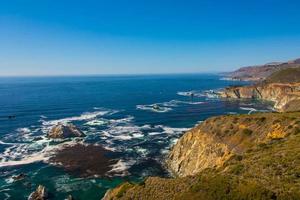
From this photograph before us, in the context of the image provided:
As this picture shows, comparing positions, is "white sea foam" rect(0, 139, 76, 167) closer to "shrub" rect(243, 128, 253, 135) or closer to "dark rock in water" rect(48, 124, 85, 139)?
"dark rock in water" rect(48, 124, 85, 139)

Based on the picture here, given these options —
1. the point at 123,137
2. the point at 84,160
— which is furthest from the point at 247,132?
the point at 123,137

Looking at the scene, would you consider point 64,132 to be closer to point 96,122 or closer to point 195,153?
point 96,122

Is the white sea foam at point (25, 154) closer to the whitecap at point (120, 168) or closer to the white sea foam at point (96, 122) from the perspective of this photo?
the whitecap at point (120, 168)

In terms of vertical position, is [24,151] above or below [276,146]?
below

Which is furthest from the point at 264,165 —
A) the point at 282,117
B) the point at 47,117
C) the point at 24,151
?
the point at 47,117

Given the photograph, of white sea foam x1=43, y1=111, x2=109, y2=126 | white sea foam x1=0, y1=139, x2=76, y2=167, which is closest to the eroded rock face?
white sea foam x1=0, y1=139, x2=76, y2=167

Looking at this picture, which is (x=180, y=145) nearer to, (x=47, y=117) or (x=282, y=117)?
(x=282, y=117)

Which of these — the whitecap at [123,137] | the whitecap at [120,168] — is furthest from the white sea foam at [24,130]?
the whitecap at [120,168]
